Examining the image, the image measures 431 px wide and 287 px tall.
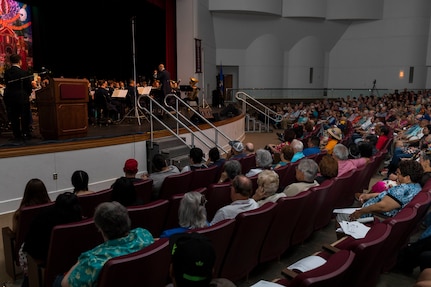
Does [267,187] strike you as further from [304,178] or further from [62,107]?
[62,107]

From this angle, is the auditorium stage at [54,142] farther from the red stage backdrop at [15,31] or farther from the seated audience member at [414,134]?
the red stage backdrop at [15,31]

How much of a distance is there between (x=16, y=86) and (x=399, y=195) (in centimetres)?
503

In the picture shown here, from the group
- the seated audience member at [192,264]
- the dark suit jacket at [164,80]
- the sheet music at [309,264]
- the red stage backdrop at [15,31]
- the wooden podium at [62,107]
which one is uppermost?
the red stage backdrop at [15,31]

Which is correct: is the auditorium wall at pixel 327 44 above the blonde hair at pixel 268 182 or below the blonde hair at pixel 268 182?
above

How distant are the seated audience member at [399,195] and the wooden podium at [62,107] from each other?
414cm

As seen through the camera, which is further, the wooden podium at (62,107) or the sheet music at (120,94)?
the sheet music at (120,94)

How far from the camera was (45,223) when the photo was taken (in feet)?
8.16

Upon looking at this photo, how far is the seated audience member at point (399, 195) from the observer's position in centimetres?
307

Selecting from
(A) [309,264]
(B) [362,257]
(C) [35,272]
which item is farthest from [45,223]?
(B) [362,257]

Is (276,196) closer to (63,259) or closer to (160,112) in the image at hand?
(63,259)

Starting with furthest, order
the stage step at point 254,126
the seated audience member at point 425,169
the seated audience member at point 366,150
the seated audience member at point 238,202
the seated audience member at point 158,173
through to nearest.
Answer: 1. the stage step at point 254,126
2. the seated audience member at point 366,150
3. the seated audience member at point 158,173
4. the seated audience member at point 425,169
5. the seated audience member at point 238,202

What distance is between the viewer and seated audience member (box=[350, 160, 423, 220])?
307 centimetres

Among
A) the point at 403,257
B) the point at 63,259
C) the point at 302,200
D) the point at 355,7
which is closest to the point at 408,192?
the point at 403,257

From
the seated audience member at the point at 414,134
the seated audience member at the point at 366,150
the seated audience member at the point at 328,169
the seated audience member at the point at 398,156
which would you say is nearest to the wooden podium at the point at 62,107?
the seated audience member at the point at 328,169
